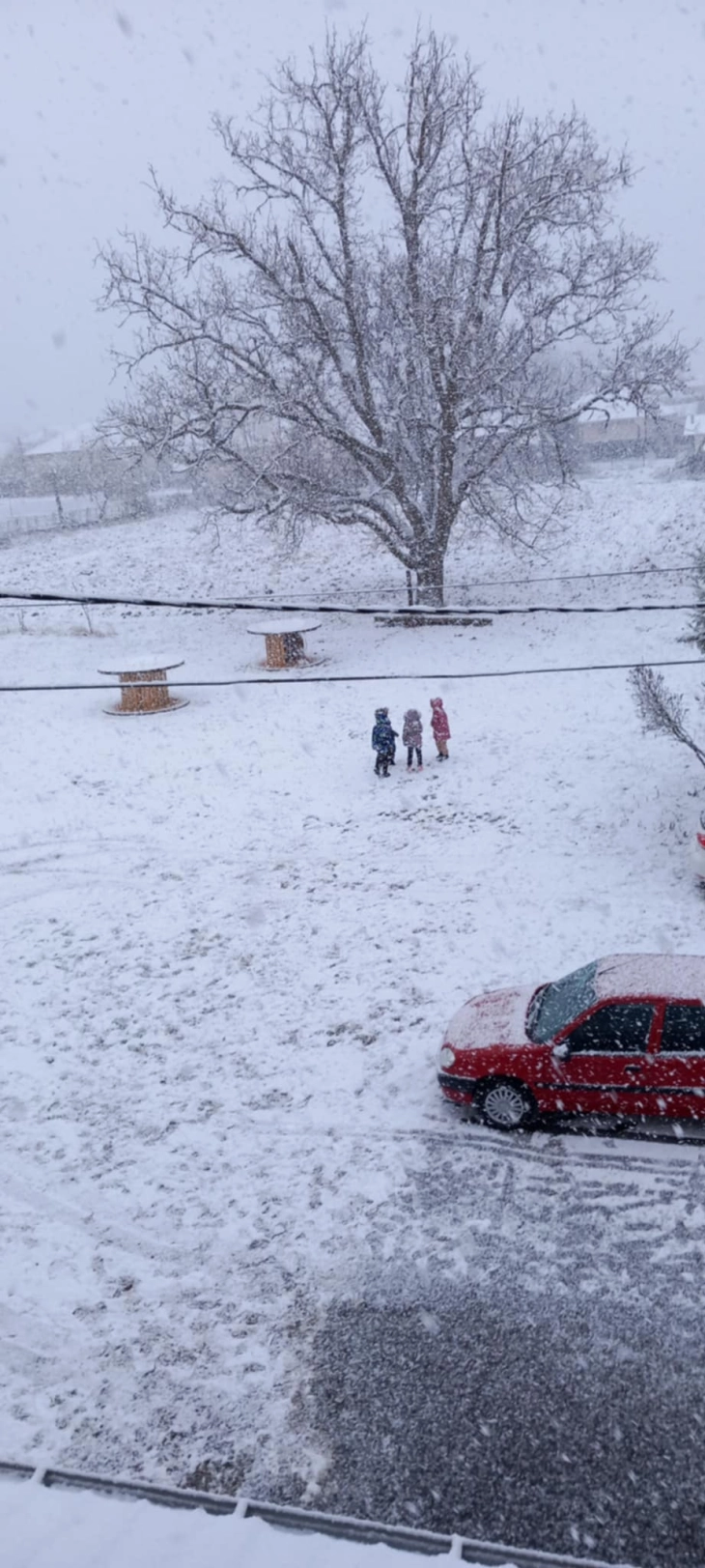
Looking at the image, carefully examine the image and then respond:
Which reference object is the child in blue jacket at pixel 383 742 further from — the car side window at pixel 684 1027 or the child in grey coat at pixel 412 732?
the car side window at pixel 684 1027

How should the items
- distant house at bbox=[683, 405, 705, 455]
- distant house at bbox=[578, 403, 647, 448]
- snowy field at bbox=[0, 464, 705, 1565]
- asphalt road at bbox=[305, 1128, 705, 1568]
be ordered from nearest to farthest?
asphalt road at bbox=[305, 1128, 705, 1568] < snowy field at bbox=[0, 464, 705, 1565] < distant house at bbox=[683, 405, 705, 455] < distant house at bbox=[578, 403, 647, 448]

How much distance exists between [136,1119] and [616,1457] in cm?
484

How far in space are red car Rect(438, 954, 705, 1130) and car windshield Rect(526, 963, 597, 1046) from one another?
13 millimetres

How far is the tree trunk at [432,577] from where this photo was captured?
24.6 m

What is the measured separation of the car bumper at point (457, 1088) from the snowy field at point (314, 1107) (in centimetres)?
28

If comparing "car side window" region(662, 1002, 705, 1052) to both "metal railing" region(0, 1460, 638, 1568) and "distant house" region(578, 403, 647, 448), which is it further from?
"distant house" region(578, 403, 647, 448)

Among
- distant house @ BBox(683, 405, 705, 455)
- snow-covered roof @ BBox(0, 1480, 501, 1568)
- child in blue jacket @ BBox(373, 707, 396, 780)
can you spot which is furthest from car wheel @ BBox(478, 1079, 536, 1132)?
distant house @ BBox(683, 405, 705, 455)

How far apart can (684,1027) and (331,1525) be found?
Result: 183 inches

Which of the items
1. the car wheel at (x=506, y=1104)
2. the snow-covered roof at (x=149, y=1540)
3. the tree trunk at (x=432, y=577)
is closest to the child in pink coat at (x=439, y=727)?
the car wheel at (x=506, y=1104)

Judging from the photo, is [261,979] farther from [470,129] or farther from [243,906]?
[470,129]

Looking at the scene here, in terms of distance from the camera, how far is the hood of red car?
7.62 meters

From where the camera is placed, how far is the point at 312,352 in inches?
936

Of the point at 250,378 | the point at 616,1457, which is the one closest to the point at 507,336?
the point at 250,378

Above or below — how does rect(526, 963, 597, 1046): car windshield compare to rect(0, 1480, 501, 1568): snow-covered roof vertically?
below
